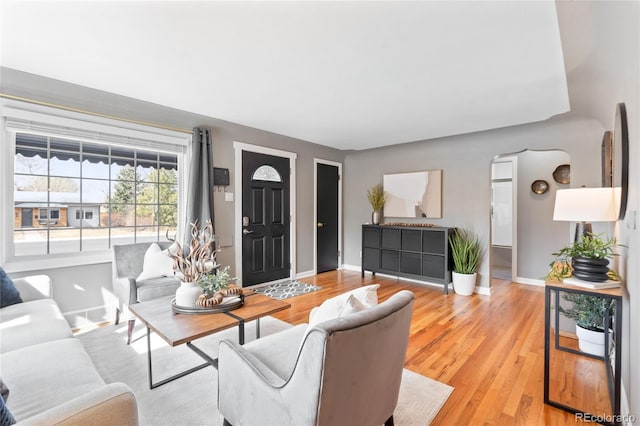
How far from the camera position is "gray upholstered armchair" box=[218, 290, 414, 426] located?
1017 mm

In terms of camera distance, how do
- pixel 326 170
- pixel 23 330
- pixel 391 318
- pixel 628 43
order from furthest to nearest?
pixel 326 170 → pixel 23 330 → pixel 628 43 → pixel 391 318

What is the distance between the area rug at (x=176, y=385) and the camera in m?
1.72

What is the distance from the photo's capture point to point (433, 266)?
439 cm

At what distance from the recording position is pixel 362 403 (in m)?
1.19

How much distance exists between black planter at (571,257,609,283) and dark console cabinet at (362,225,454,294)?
245 cm

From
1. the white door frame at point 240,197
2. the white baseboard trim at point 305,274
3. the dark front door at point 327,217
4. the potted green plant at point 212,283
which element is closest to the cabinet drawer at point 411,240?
the dark front door at point 327,217

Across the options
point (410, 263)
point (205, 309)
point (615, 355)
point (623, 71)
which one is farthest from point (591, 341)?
point (205, 309)

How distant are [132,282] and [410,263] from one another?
3.64 meters

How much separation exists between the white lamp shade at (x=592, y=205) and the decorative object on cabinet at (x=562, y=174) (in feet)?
11.1

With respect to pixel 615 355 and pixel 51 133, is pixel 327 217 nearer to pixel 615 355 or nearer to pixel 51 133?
pixel 51 133

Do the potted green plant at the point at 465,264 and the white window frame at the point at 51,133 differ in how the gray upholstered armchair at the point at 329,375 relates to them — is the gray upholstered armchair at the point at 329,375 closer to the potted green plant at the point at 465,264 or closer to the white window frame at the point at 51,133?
the white window frame at the point at 51,133

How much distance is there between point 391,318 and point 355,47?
1.82 m

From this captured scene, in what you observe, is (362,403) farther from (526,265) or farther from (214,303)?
(526,265)

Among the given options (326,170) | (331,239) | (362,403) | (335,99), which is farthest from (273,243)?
(362,403)
